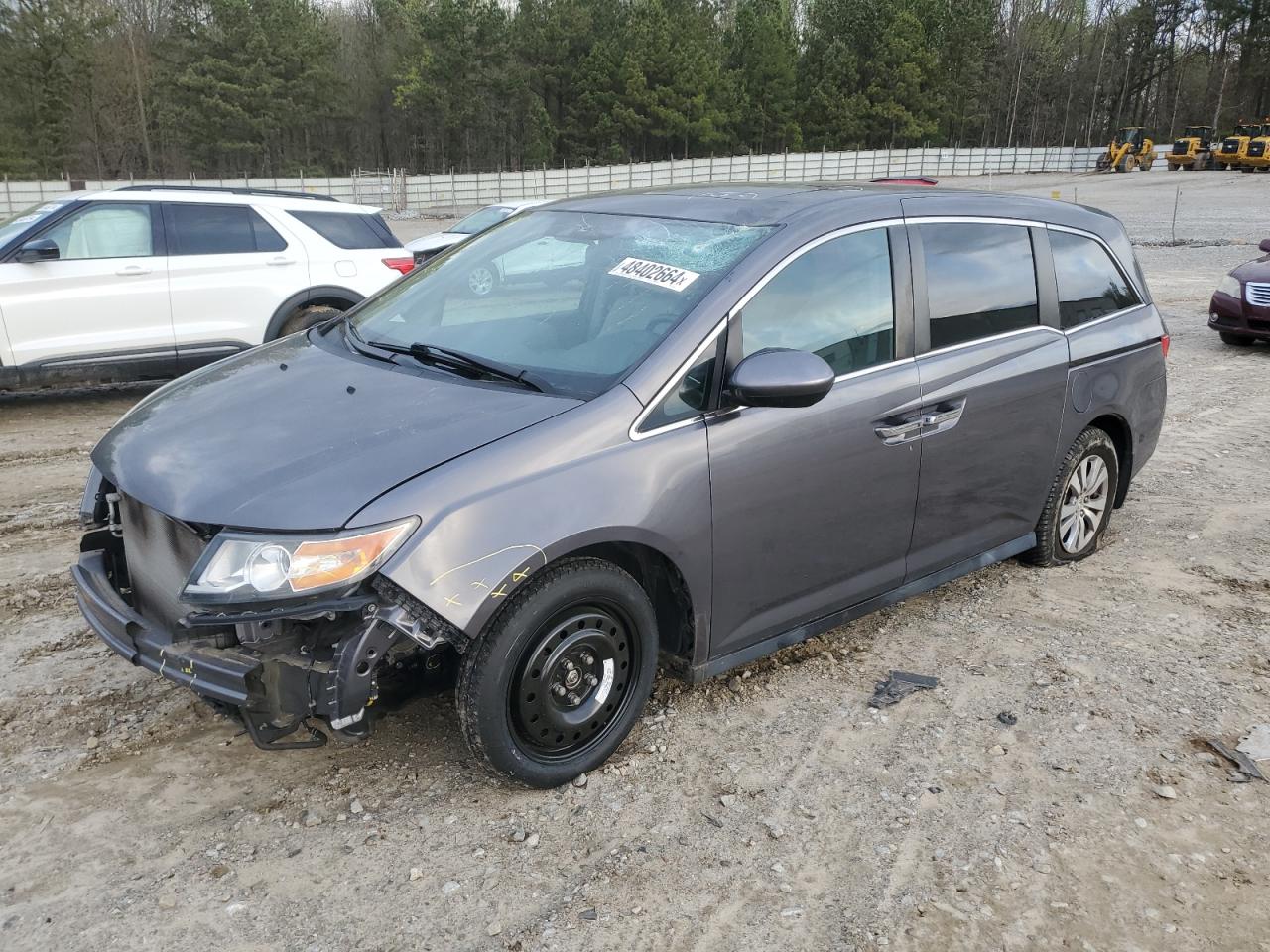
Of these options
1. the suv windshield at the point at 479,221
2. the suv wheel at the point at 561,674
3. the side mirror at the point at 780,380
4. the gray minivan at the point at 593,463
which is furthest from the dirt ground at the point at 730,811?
the suv windshield at the point at 479,221

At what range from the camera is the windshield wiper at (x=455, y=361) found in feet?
11.2

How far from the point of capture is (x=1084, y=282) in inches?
193

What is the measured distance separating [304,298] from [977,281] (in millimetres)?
6359

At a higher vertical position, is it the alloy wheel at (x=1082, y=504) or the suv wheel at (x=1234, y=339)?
the alloy wheel at (x=1082, y=504)

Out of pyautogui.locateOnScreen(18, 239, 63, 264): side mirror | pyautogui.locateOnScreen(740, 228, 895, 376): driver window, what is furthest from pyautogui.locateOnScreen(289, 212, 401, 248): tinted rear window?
pyautogui.locateOnScreen(740, 228, 895, 376): driver window

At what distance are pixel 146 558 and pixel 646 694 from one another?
163cm

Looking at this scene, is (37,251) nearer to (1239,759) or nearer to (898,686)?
(898,686)

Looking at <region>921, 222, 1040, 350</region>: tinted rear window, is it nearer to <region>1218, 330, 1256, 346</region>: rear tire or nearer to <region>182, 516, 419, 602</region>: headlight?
<region>182, 516, 419, 602</region>: headlight

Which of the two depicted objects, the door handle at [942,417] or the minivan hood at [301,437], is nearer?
the minivan hood at [301,437]

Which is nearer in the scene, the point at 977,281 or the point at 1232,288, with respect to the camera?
the point at 977,281

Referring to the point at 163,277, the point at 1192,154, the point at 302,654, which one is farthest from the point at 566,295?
the point at 1192,154

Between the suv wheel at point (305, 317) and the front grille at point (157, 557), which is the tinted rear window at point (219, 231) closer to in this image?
the suv wheel at point (305, 317)

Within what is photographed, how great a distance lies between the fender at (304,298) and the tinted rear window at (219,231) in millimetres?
438

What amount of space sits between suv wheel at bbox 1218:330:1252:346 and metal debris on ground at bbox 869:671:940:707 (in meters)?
8.99
